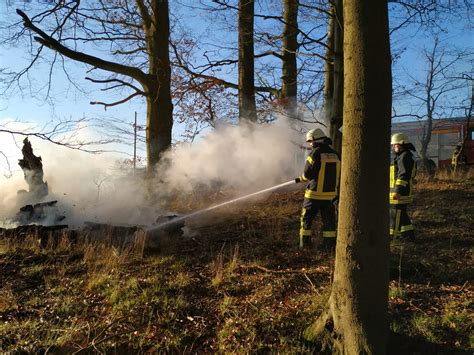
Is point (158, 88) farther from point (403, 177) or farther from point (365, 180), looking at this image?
point (365, 180)

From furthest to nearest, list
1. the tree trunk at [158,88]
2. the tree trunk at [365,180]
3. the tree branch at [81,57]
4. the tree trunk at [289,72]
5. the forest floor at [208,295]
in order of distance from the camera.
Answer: the tree trunk at [289,72] < the tree trunk at [158,88] < the tree branch at [81,57] < the forest floor at [208,295] < the tree trunk at [365,180]

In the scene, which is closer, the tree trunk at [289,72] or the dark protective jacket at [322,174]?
the dark protective jacket at [322,174]

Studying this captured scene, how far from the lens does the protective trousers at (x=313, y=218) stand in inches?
229

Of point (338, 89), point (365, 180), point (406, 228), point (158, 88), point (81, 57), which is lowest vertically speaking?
point (406, 228)

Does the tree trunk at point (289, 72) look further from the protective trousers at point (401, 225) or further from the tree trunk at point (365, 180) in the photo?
the tree trunk at point (365, 180)

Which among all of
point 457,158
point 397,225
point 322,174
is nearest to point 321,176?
point 322,174

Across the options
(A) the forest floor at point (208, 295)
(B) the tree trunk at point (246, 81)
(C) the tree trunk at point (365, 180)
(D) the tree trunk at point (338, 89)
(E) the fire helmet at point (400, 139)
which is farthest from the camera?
(B) the tree trunk at point (246, 81)

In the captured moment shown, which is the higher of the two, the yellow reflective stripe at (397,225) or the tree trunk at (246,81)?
the tree trunk at (246,81)

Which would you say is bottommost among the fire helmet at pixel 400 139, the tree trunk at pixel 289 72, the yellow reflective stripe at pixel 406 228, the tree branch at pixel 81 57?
the yellow reflective stripe at pixel 406 228

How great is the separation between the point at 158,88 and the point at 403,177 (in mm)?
6213

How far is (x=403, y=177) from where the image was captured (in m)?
6.58

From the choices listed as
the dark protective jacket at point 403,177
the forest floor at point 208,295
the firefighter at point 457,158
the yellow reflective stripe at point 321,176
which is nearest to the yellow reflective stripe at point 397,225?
the dark protective jacket at point 403,177

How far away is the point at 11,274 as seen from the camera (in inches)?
192

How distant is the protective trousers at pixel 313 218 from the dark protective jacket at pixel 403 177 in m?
1.34
